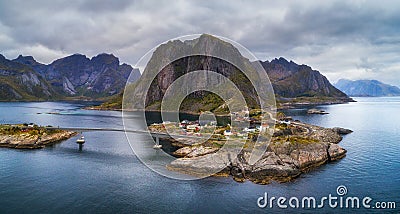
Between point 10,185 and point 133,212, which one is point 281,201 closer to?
point 133,212

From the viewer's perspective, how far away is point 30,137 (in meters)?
76.2

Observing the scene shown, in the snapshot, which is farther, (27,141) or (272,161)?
(27,141)

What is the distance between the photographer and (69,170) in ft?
173

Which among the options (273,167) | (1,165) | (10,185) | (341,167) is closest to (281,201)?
(273,167)
